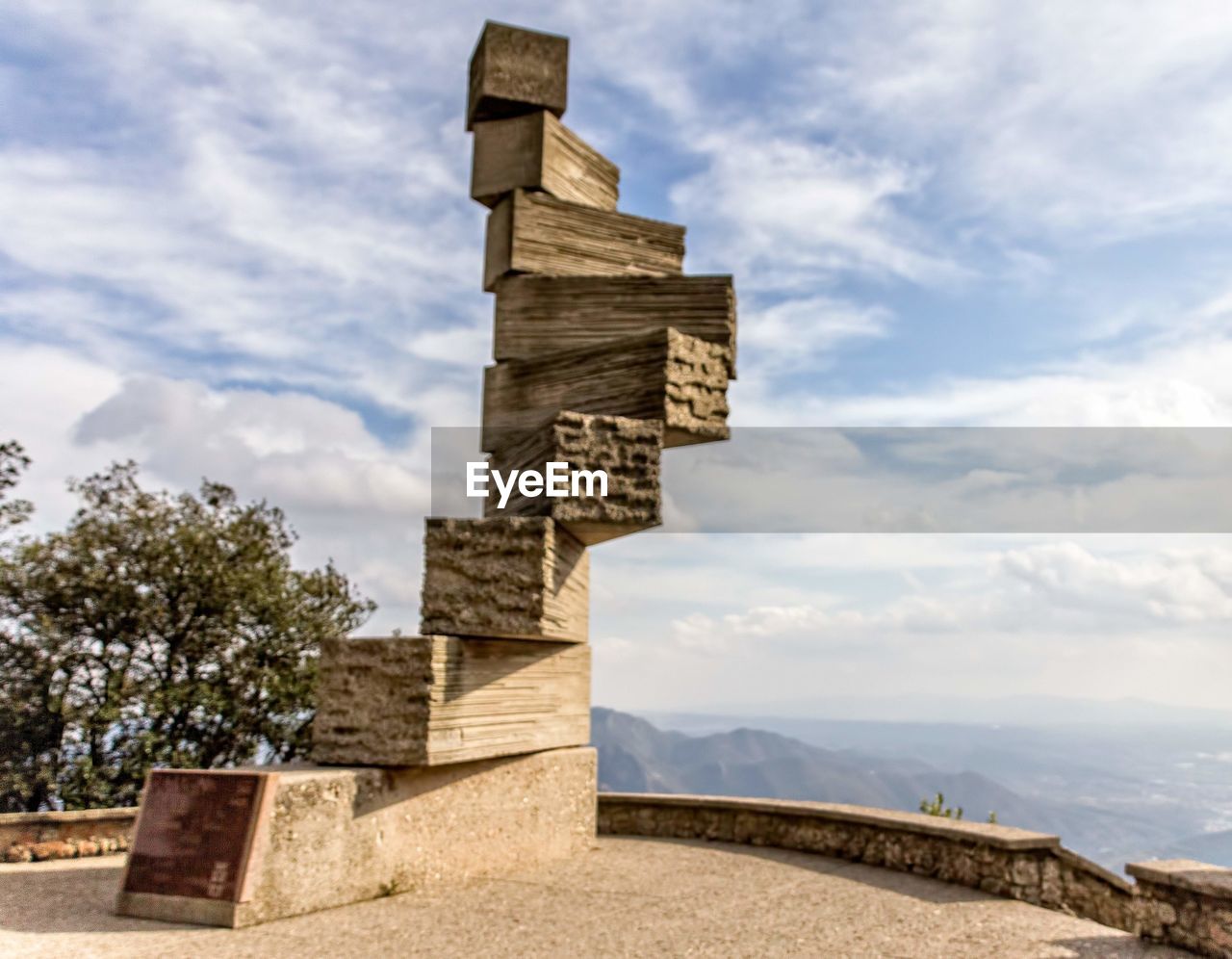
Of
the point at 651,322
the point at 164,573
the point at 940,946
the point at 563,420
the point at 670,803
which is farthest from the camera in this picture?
the point at 164,573

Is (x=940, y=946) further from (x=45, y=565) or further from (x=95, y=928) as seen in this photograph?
(x=45, y=565)

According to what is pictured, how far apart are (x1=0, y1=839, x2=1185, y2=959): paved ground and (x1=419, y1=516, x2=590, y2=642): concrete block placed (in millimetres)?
1754

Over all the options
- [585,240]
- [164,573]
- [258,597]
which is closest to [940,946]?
[585,240]

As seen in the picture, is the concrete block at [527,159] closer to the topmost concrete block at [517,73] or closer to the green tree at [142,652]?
the topmost concrete block at [517,73]

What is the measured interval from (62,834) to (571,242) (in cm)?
654

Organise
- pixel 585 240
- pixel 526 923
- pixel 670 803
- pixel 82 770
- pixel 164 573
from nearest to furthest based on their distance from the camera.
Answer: pixel 526 923, pixel 585 240, pixel 670 803, pixel 82 770, pixel 164 573

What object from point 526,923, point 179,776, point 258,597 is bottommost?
point 526,923

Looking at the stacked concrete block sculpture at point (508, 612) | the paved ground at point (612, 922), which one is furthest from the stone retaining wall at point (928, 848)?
the stacked concrete block sculpture at point (508, 612)

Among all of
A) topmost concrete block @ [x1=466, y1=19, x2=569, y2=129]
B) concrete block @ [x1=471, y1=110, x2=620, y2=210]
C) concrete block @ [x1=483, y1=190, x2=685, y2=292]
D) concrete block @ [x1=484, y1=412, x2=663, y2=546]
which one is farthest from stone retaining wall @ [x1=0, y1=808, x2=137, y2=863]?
topmost concrete block @ [x1=466, y1=19, x2=569, y2=129]

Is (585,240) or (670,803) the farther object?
(670,803)

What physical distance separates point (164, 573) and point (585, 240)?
6.78 metres

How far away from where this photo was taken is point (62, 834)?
7641 mm

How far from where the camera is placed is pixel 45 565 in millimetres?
10805

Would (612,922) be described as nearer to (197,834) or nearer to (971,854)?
(197,834)
